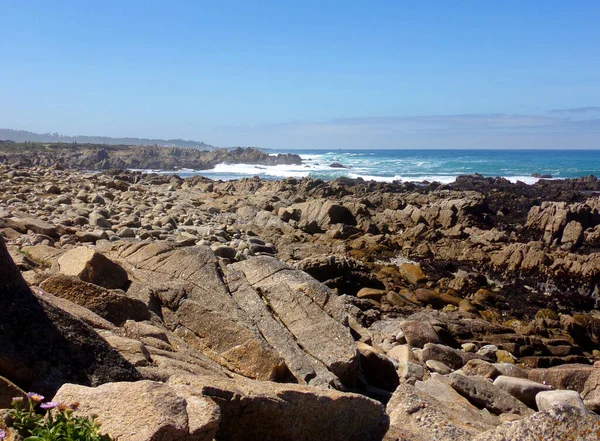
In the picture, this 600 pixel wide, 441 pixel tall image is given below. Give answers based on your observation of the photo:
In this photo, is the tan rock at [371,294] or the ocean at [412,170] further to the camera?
the ocean at [412,170]

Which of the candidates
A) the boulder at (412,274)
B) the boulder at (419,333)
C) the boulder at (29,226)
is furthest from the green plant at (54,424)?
the boulder at (412,274)

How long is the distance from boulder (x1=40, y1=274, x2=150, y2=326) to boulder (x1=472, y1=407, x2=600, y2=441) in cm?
370

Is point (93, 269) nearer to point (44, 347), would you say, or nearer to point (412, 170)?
point (44, 347)

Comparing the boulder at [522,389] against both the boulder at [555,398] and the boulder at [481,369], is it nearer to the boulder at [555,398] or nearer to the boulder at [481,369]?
the boulder at [555,398]

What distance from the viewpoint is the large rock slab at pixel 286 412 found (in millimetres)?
3551

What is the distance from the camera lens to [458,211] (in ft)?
77.8

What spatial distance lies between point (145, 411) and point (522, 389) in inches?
244

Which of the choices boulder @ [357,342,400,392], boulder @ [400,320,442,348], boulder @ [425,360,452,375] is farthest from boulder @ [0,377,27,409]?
boulder @ [400,320,442,348]

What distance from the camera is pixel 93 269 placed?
697cm

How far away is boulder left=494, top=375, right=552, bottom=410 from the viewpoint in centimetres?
748

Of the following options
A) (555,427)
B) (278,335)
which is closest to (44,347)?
(555,427)

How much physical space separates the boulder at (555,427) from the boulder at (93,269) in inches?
200

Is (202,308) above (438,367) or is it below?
above

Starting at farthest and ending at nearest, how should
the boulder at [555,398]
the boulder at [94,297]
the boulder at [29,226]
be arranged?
the boulder at [29,226] < the boulder at [555,398] < the boulder at [94,297]
